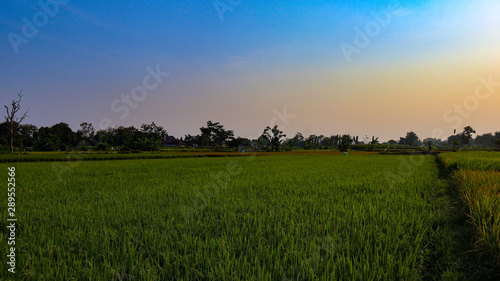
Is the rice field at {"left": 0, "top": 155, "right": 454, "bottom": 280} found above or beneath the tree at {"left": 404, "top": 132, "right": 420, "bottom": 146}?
beneath

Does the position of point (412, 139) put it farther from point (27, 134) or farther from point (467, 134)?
point (27, 134)

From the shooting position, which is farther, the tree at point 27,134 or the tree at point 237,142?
the tree at point 237,142

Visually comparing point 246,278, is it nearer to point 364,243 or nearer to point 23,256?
point 364,243

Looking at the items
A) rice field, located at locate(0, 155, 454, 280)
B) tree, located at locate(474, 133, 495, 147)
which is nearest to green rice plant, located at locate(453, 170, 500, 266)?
rice field, located at locate(0, 155, 454, 280)

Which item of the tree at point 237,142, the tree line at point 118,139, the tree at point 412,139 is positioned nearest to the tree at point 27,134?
the tree line at point 118,139

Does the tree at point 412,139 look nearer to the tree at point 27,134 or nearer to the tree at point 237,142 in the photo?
the tree at point 237,142

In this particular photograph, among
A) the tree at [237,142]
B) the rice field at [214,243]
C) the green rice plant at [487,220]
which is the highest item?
the tree at [237,142]

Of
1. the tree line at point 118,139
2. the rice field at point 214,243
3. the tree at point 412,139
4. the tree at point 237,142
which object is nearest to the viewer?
the rice field at point 214,243

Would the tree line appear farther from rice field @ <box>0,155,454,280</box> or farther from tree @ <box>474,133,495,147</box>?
tree @ <box>474,133,495,147</box>

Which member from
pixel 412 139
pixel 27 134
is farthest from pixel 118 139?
pixel 412 139

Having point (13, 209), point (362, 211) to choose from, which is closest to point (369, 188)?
point (362, 211)

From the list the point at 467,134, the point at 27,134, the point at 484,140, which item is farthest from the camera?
the point at 484,140

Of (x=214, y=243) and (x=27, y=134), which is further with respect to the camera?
(x=27, y=134)

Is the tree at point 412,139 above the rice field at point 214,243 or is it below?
above
